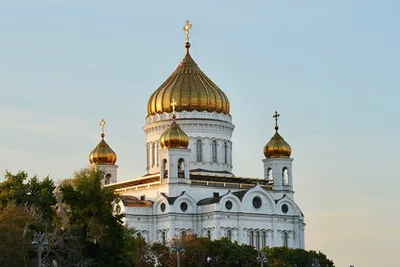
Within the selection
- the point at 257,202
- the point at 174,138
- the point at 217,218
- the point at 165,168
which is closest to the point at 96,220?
the point at 217,218

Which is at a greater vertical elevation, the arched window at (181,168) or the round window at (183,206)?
the arched window at (181,168)

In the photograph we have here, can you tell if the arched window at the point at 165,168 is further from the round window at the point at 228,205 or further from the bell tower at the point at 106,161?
the bell tower at the point at 106,161

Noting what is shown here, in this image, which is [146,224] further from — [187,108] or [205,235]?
[187,108]

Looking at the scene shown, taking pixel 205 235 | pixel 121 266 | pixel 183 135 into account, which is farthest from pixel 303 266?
pixel 121 266

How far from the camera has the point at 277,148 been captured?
9088 centimetres

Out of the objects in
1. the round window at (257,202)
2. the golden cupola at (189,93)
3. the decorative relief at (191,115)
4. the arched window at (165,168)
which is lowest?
the round window at (257,202)

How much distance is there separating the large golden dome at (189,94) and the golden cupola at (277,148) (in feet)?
14.5

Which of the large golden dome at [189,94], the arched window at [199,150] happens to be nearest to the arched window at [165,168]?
the arched window at [199,150]

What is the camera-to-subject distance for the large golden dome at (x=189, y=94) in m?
90.2

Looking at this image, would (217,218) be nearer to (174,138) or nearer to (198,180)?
(198,180)

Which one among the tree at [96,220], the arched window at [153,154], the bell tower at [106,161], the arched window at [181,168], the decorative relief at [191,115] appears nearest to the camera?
the tree at [96,220]

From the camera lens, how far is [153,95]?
92.1m

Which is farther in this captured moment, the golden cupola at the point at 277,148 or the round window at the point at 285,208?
the golden cupola at the point at 277,148

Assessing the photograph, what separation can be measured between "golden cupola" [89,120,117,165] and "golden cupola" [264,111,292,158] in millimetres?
13188
